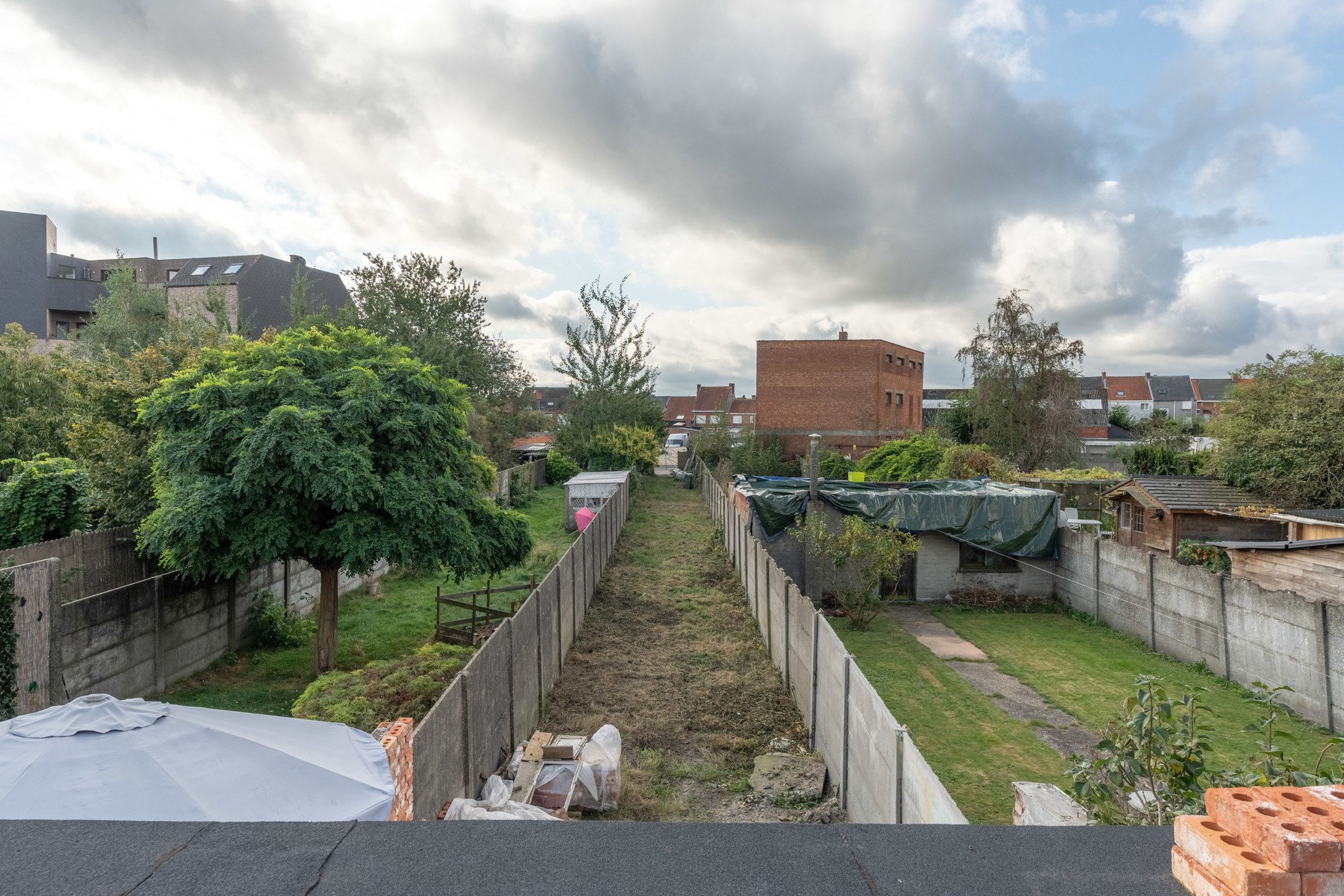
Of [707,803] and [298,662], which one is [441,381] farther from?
[707,803]

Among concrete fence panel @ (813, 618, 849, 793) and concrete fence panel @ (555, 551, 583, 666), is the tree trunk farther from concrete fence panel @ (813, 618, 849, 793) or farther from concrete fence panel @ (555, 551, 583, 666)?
concrete fence panel @ (813, 618, 849, 793)

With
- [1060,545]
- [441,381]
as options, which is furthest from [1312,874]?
[1060,545]

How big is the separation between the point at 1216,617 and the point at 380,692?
13659 mm

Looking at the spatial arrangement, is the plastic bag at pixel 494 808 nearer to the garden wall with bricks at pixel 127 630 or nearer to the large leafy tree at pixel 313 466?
the large leafy tree at pixel 313 466

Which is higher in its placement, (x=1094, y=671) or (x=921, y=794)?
(x=921, y=794)

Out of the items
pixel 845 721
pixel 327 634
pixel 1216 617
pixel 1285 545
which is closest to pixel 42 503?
pixel 327 634

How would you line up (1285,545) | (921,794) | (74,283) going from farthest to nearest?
1. (74,283)
2. (1285,545)
3. (921,794)

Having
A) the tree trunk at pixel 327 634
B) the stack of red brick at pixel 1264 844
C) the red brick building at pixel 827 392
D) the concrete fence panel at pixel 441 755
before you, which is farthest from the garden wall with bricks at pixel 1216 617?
the red brick building at pixel 827 392

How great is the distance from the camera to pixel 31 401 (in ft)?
65.3

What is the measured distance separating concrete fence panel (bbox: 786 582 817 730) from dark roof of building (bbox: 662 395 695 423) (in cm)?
8720

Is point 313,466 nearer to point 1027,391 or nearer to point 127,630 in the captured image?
point 127,630

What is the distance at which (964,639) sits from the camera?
16.0 metres

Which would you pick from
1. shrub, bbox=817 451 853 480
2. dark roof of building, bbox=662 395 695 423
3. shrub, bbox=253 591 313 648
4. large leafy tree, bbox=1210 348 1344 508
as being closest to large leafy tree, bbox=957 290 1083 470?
shrub, bbox=817 451 853 480

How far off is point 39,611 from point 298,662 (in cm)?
462
